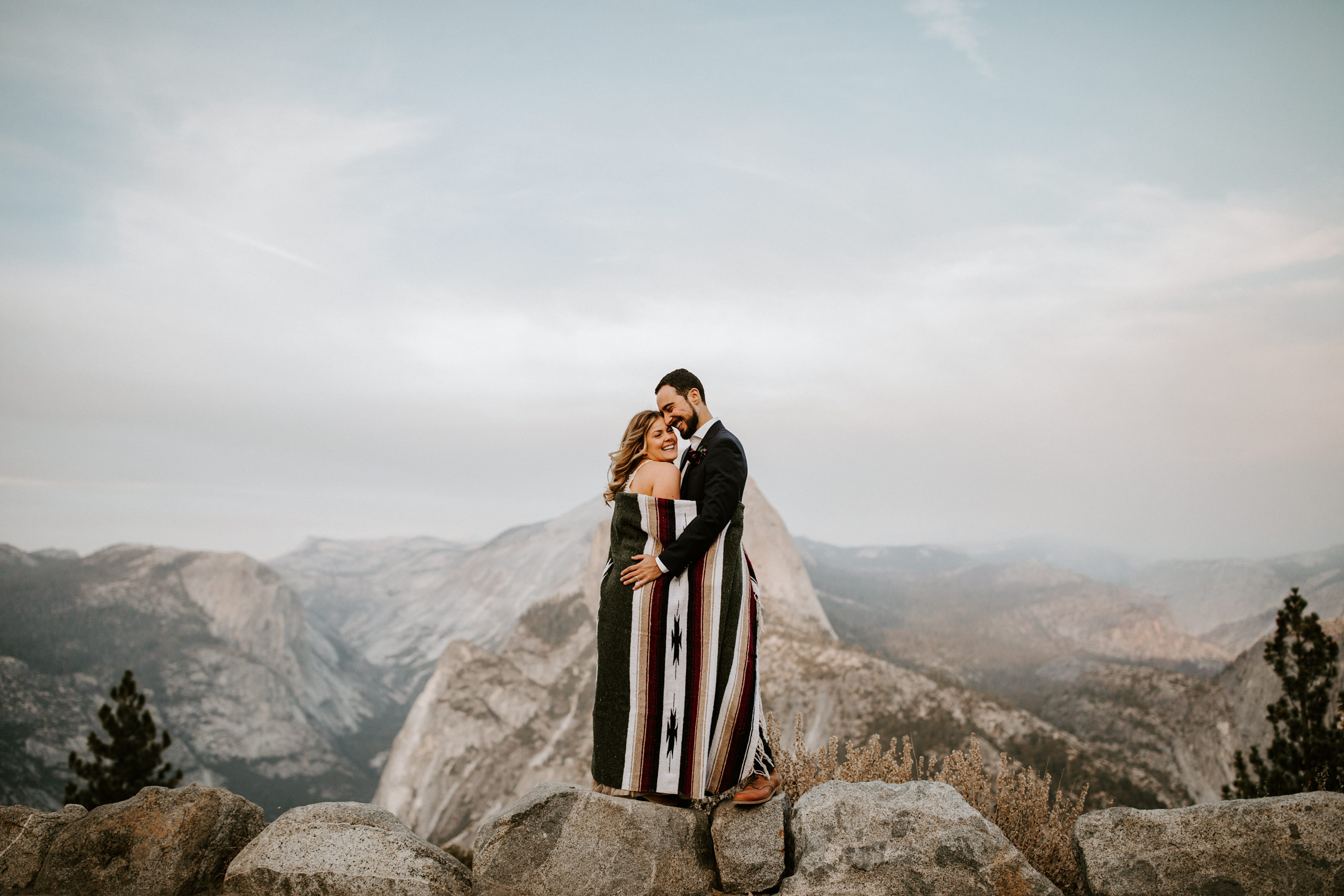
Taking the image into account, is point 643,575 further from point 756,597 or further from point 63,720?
point 63,720

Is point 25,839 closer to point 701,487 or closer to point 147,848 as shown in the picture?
point 147,848

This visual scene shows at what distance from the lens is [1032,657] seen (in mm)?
55688

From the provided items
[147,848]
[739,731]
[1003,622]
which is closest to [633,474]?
[739,731]

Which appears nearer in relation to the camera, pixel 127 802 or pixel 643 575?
pixel 643 575

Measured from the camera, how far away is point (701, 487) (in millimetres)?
5223

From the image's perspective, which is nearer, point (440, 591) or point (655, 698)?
point (655, 698)

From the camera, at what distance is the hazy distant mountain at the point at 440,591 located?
388ft

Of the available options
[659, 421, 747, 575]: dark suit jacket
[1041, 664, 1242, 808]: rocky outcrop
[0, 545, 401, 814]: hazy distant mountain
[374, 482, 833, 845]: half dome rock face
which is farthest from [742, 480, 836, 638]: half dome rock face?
[0, 545, 401, 814]: hazy distant mountain

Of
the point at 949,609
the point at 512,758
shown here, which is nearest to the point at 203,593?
the point at 512,758

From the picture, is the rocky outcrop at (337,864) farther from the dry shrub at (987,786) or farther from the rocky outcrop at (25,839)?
the dry shrub at (987,786)

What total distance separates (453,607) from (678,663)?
147 meters

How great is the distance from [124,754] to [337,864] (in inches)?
876

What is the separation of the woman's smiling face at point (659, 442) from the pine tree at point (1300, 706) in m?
10.7

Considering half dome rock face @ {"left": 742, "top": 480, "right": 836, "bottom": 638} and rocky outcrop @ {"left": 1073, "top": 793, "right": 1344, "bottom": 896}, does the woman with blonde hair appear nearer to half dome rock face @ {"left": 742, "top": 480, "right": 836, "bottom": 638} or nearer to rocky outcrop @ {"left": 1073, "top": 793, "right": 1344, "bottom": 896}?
rocky outcrop @ {"left": 1073, "top": 793, "right": 1344, "bottom": 896}
